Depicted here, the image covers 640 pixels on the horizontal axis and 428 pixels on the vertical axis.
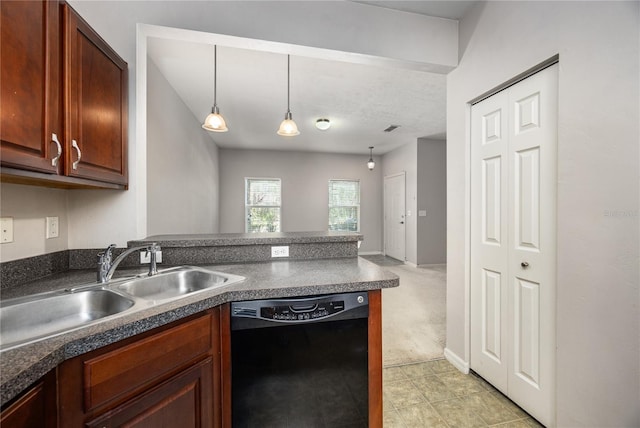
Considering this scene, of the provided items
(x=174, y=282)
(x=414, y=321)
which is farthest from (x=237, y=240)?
(x=414, y=321)

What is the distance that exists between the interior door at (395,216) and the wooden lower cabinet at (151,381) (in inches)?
208

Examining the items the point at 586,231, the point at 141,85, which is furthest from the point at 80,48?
the point at 586,231

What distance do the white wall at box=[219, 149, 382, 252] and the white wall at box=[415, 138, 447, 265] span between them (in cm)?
153

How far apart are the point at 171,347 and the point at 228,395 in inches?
14.6

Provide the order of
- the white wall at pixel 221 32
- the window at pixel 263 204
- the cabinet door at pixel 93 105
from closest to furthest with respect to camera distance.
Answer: the cabinet door at pixel 93 105 < the white wall at pixel 221 32 < the window at pixel 263 204

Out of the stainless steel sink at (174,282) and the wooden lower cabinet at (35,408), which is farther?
the stainless steel sink at (174,282)

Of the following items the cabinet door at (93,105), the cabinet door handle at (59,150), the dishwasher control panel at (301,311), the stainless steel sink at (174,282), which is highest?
the cabinet door at (93,105)

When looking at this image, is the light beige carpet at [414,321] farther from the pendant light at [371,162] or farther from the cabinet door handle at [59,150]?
the pendant light at [371,162]

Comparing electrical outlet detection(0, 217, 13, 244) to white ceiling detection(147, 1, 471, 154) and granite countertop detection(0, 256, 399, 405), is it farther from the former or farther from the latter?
white ceiling detection(147, 1, 471, 154)

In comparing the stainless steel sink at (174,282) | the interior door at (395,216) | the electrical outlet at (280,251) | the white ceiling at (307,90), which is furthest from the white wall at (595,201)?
the interior door at (395,216)

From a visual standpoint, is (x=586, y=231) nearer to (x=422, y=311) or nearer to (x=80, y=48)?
(x=422, y=311)

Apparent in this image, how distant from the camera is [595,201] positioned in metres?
1.20

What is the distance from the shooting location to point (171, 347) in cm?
96

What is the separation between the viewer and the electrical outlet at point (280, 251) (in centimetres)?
177
